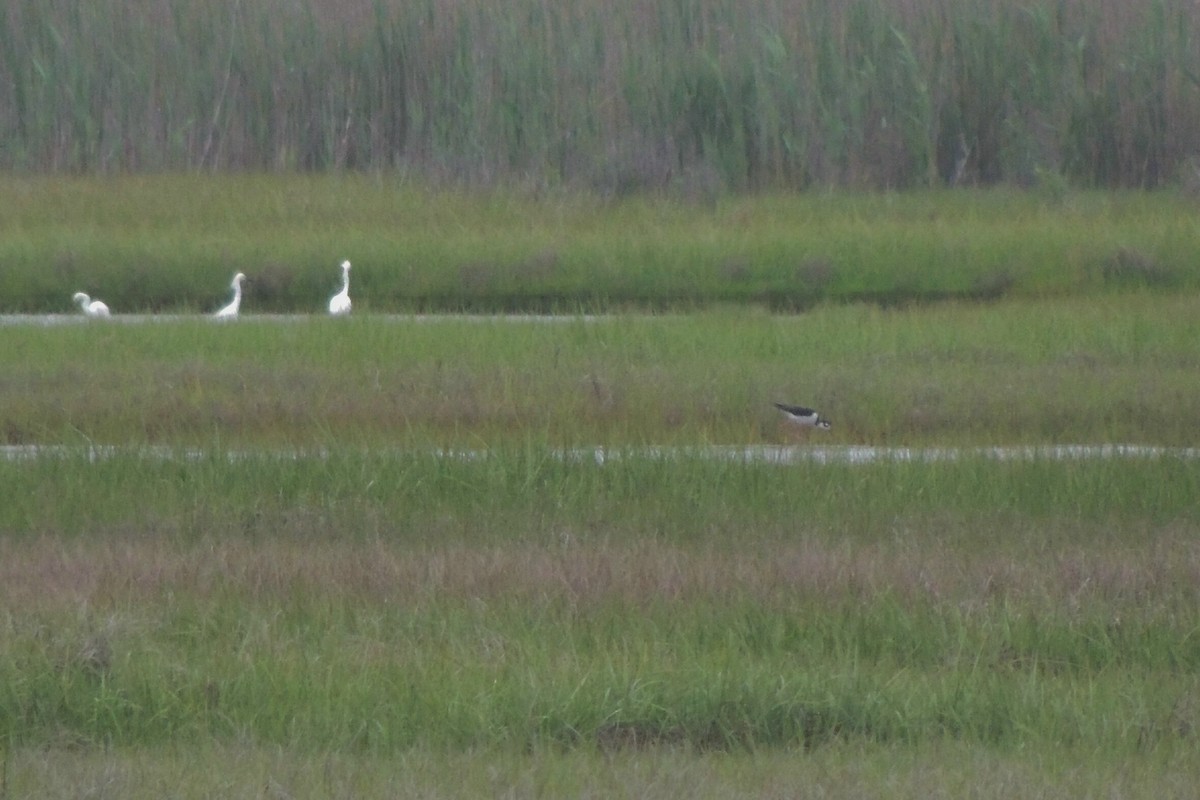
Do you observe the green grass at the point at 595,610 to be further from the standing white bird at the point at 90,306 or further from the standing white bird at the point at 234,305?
the standing white bird at the point at 90,306

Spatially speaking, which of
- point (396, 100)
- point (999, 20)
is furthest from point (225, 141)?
point (999, 20)

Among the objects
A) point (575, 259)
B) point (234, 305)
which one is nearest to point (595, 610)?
point (234, 305)

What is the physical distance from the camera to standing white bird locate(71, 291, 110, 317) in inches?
565

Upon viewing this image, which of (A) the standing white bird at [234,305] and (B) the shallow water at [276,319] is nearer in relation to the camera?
(B) the shallow water at [276,319]

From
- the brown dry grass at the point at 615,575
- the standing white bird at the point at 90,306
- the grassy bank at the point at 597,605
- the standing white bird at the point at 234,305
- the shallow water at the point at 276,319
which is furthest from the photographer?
the standing white bird at the point at 90,306

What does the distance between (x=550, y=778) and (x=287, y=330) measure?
28.5 ft

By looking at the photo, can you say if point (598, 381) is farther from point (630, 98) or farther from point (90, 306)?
point (630, 98)

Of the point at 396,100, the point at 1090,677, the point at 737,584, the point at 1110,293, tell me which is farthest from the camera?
the point at 396,100

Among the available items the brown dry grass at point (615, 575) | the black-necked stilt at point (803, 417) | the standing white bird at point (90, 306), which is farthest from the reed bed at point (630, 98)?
the brown dry grass at point (615, 575)

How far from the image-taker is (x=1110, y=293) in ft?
50.4

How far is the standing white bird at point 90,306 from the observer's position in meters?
14.3

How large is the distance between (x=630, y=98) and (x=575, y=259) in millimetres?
2955

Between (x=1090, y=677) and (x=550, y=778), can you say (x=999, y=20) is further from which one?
(x=550, y=778)

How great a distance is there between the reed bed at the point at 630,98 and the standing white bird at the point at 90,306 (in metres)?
3.53
